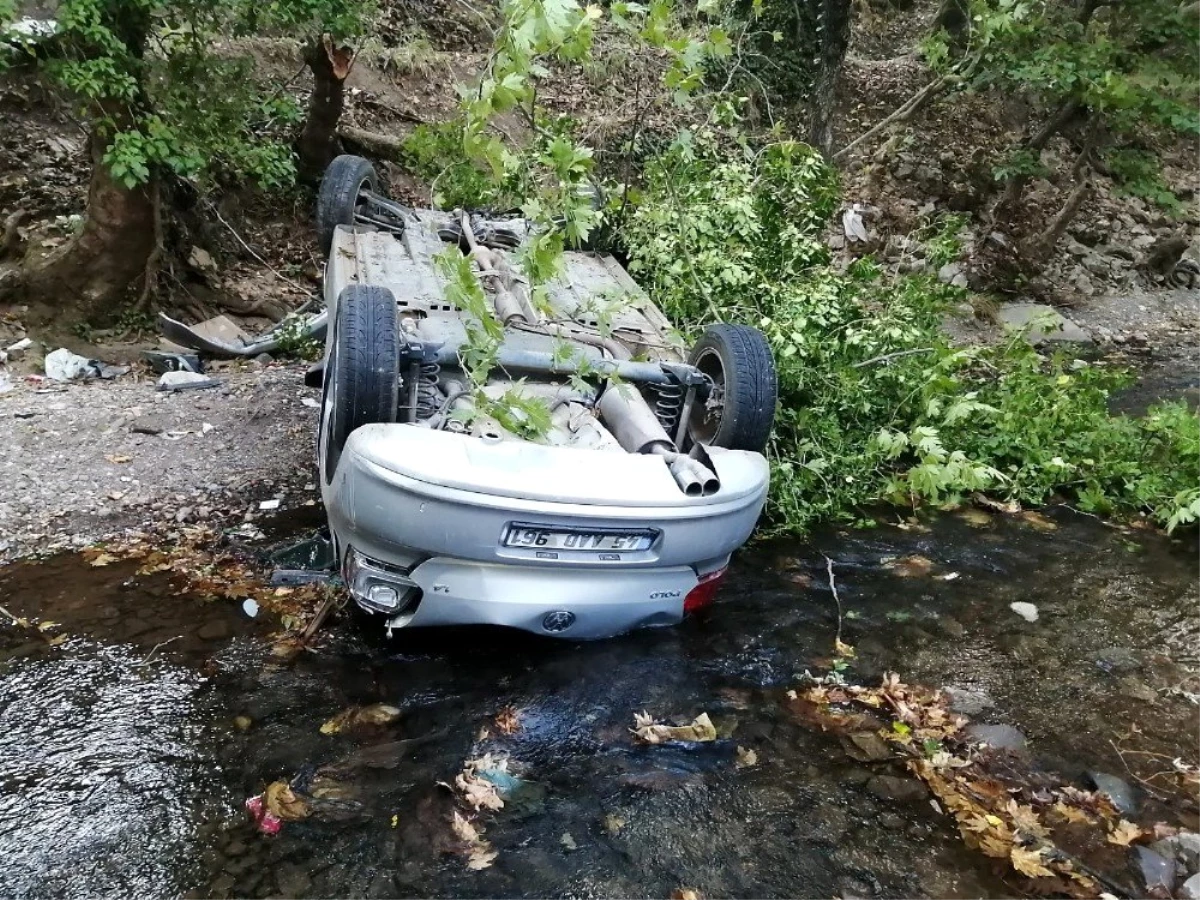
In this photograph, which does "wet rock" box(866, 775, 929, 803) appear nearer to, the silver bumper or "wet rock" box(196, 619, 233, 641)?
the silver bumper

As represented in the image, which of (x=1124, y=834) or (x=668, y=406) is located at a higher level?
(x=668, y=406)

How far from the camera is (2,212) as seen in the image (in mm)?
7762

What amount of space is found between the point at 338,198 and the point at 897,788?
5.06m

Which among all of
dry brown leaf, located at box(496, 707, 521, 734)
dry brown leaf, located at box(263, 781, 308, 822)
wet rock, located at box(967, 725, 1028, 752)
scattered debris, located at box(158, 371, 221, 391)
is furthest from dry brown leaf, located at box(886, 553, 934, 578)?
scattered debris, located at box(158, 371, 221, 391)

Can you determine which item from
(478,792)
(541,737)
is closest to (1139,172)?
(541,737)

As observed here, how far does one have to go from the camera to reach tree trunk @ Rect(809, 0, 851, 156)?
977 cm

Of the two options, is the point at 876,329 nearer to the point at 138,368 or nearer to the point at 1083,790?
the point at 1083,790

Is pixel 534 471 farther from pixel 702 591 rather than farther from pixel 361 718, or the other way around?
pixel 361 718

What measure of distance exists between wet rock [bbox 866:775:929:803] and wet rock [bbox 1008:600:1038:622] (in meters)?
1.64

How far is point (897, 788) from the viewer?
3.35m

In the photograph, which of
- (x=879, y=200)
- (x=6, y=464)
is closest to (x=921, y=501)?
(x=6, y=464)

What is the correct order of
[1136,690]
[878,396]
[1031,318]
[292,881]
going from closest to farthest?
1. [292,881]
2. [1136,690]
3. [878,396]
4. [1031,318]

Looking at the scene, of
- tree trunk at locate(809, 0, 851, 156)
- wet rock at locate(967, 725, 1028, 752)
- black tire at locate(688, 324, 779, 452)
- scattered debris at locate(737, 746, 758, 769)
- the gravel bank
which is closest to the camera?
scattered debris at locate(737, 746, 758, 769)

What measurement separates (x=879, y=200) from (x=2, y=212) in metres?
9.89
